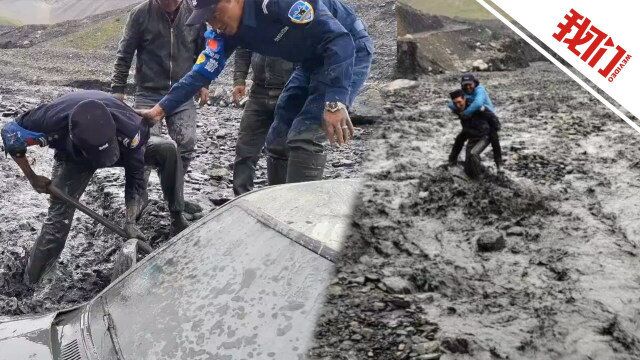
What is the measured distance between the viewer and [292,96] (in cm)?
300

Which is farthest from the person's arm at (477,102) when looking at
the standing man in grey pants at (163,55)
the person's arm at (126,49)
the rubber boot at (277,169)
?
the person's arm at (126,49)

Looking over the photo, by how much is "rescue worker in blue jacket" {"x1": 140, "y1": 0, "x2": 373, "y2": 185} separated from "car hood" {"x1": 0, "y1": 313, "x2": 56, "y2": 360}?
1193mm

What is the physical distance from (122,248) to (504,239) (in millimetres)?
1487

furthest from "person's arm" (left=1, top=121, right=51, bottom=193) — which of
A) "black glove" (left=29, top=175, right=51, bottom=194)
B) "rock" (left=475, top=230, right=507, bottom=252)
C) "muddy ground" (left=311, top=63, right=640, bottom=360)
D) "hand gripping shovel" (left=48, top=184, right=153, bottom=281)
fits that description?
"rock" (left=475, top=230, right=507, bottom=252)

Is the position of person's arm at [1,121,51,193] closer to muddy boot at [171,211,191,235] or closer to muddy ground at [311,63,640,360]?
muddy boot at [171,211,191,235]

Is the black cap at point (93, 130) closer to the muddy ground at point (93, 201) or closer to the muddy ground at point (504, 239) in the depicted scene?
the muddy ground at point (93, 201)

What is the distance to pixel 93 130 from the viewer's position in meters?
2.65

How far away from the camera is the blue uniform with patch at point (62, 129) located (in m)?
2.76

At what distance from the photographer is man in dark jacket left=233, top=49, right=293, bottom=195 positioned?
3525 millimetres

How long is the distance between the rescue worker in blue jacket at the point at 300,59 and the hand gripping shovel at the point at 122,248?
1.70 ft

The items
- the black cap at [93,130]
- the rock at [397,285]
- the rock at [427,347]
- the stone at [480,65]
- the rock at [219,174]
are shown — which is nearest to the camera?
the rock at [427,347]

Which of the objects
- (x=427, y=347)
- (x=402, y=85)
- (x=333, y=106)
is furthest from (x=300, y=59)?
(x=427, y=347)

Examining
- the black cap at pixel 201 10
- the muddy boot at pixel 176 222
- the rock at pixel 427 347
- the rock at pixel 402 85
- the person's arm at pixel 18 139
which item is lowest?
the muddy boot at pixel 176 222

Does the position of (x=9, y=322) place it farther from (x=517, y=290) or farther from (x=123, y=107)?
(x=517, y=290)
